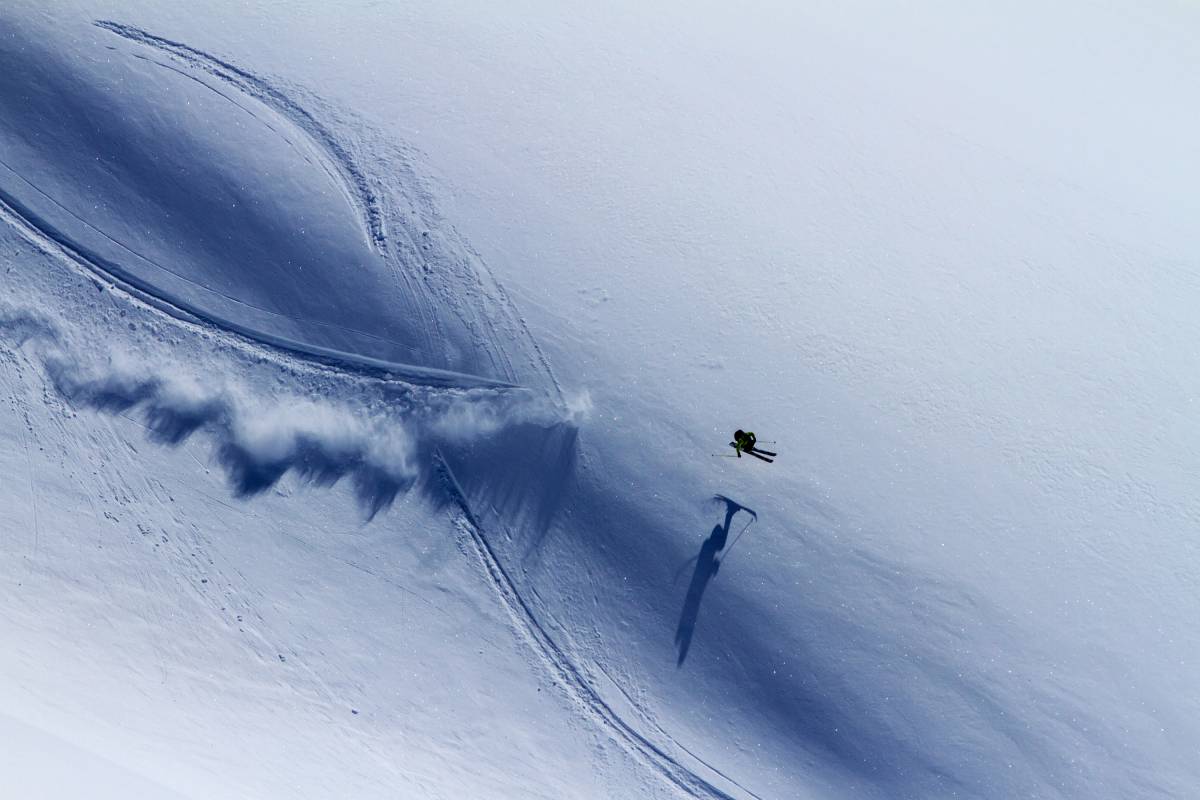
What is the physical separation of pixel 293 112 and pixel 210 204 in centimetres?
161

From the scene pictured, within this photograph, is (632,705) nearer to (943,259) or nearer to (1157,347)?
(943,259)

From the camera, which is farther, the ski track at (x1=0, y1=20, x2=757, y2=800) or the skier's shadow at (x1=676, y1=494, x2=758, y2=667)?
the skier's shadow at (x1=676, y1=494, x2=758, y2=667)

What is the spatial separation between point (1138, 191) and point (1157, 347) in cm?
222

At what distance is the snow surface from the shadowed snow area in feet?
0.15

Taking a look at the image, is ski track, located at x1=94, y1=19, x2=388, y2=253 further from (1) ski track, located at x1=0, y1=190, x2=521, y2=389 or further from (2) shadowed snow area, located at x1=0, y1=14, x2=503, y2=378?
(1) ski track, located at x1=0, y1=190, x2=521, y2=389

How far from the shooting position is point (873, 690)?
8.84 metres

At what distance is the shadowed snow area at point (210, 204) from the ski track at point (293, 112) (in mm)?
29

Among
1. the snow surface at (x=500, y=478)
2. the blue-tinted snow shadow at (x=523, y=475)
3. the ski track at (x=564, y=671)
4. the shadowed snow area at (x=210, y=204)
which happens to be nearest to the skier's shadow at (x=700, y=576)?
the snow surface at (x=500, y=478)

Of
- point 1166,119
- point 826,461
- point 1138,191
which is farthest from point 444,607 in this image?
point 1166,119

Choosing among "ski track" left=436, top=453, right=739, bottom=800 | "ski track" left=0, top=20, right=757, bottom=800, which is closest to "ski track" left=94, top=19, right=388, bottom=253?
"ski track" left=0, top=20, right=757, bottom=800

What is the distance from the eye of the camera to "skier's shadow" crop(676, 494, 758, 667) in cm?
881

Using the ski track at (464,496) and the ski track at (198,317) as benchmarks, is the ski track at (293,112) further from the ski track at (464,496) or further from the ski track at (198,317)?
the ski track at (198,317)

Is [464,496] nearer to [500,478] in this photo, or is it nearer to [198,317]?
[500,478]

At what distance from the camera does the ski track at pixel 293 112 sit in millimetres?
9000
